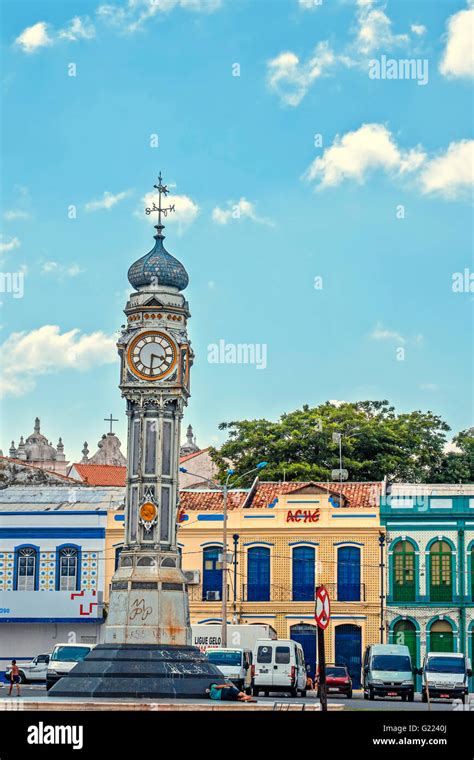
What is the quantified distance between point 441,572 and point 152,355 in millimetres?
23491

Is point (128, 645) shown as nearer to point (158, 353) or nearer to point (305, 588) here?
point (158, 353)

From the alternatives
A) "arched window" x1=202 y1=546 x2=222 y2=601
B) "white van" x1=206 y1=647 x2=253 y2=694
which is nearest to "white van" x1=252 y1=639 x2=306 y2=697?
"white van" x1=206 y1=647 x2=253 y2=694

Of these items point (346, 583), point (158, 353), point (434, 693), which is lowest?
point (434, 693)

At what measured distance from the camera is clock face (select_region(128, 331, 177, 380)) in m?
37.2

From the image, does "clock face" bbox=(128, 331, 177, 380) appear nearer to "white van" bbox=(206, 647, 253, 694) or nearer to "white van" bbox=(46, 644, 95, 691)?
"white van" bbox=(206, 647, 253, 694)

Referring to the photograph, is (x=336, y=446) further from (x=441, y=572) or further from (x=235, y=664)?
(x=235, y=664)

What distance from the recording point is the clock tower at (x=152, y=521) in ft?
113

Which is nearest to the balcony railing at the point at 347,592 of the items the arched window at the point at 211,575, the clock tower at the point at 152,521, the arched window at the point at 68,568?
the arched window at the point at 211,575

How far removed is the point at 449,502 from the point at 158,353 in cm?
2277

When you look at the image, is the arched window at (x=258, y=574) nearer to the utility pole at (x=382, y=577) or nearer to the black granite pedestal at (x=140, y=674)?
the utility pole at (x=382, y=577)

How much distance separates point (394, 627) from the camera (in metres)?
56.3

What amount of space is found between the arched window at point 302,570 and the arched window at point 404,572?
3.41 m

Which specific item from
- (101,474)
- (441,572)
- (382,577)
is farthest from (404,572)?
(101,474)
